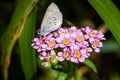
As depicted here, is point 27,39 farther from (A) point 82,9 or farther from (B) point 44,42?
(A) point 82,9

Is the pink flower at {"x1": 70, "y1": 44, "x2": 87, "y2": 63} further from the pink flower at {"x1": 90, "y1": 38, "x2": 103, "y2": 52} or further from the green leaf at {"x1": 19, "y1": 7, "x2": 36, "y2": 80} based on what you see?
the green leaf at {"x1": 19, "y1": 7, "x2": 36, "y2": 80}

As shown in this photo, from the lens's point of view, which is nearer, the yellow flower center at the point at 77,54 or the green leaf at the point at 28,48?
the yellow flower center at the point at 77,54

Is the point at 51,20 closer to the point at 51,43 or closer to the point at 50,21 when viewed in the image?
the point at 50,21

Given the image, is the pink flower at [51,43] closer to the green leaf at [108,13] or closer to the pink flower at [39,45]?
the pink flower at [39,45]

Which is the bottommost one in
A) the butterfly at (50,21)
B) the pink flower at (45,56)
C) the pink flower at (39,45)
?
the pink flower at (45,56)

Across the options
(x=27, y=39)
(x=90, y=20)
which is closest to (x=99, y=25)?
(x=90, y=20)

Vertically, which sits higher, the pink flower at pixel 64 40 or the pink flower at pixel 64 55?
the pink flower at pixel 64 40

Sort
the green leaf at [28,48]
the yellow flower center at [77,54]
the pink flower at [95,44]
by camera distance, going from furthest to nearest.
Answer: the green leaf at [28,48] → the pink flower at [95,44] → the yellow flower center at [77,54]

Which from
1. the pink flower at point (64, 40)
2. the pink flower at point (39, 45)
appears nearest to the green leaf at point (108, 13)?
the pink flower at point (64, 40)
